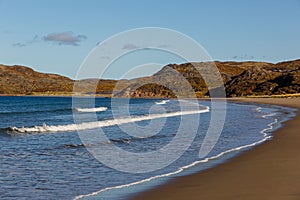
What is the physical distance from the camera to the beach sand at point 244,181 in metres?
8.52

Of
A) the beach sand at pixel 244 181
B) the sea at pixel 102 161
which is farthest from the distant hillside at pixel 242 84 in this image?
the beach sand at pixel 244 181

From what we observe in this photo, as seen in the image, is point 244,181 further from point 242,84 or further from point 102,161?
point 242,84

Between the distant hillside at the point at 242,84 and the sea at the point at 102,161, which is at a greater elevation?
the distant hillside at the point at 242,84

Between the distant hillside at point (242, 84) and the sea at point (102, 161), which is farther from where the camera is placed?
the distant hillside at point (242, 84)

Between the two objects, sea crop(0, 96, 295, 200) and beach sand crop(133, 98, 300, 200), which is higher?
sea crop(0, 96, 295, 200)

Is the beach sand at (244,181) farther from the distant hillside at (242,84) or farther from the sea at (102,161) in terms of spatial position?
the distant hillside at (242,84)

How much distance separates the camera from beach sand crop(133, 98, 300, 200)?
8.52 m

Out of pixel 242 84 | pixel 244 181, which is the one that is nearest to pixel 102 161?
pixel 244 181

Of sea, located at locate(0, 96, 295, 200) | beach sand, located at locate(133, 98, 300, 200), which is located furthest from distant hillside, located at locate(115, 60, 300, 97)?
beach sand, located at locate(133, 98, 300, 200)

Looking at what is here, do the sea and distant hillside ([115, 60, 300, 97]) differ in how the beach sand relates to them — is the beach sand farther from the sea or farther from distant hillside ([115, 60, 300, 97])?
distant hillside ([115, 60, 300, 97])

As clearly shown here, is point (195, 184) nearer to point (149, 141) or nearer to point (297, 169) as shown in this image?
point (297, 169)

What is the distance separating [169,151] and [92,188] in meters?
6.63

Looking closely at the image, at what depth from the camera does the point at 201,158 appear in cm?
1412

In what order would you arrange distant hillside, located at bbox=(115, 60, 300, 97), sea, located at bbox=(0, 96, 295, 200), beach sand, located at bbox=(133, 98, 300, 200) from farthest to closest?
1. distant hillside, located at bbox=(115, 60, 300, 97)
2. sea, located at bbox=(0, 96, 295, 200)
3. beach sand, located at bbox=(133, 98, 300, 200)
